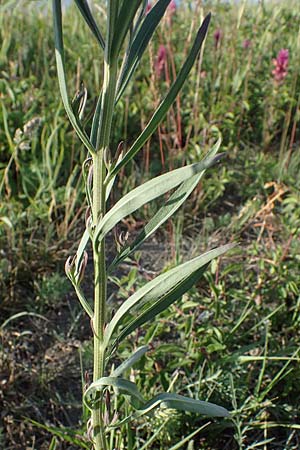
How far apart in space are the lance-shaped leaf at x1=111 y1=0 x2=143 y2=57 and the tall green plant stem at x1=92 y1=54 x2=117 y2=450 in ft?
0.08

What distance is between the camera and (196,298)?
1.41 m

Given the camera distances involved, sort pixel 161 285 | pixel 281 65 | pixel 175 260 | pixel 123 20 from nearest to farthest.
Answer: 1. pixel 123 20
2. pixel 161 285
3. pixel 175 260
4. pixel 281 65

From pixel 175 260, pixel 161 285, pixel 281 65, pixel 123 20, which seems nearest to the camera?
pixel 123 20

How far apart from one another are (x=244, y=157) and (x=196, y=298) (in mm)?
958

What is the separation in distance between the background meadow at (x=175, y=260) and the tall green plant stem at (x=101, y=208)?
7cm

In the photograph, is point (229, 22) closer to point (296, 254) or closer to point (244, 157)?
point (244, 157)

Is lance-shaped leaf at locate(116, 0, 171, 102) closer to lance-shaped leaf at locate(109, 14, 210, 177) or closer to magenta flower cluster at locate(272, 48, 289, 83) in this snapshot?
lance-shaped leaf at locate(109, 14, 210, 177)

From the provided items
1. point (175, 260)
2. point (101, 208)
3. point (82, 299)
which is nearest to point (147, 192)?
Result: point (101, 208)

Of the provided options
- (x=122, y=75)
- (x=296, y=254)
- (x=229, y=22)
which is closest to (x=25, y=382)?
(x=296, y=254)

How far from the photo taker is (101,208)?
73 cm

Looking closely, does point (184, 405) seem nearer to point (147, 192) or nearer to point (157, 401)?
point (157, 401)

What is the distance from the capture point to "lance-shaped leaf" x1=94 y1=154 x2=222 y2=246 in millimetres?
625

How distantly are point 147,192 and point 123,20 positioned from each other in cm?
Answer: 19

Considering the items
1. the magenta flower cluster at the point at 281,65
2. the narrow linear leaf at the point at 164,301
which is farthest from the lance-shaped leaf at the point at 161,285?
the magenta flower cluster at the point at 281,65
